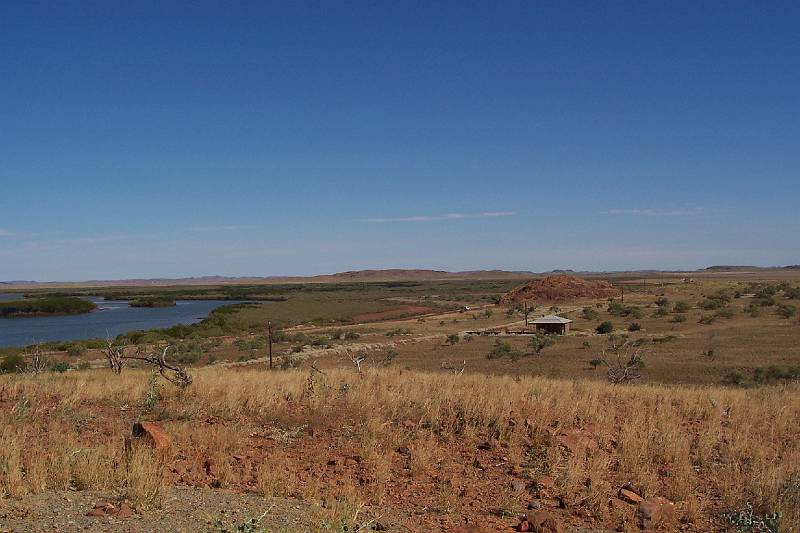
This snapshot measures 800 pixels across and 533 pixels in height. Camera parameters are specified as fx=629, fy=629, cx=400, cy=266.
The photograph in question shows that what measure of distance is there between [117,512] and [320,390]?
690 centimetres

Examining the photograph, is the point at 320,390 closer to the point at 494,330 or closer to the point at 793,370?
the point at 793,370

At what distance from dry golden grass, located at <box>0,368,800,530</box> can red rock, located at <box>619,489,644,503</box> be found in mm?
221

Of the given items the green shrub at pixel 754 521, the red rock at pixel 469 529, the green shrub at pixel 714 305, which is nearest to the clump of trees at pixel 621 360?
the green shrub at pixel 754 521

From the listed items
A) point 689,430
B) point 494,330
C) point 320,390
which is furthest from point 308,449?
point 494,330

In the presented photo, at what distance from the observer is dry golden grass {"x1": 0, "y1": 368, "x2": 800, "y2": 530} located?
6832 millimetres

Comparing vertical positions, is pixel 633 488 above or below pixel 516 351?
above

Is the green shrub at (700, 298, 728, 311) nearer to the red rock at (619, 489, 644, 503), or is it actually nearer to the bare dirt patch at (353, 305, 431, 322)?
the bare dirt patch at (353, 305, 431, 322)

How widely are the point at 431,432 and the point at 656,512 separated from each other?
363 cm

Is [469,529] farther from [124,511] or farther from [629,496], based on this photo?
[124,511]

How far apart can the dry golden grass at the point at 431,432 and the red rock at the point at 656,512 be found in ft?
0.80

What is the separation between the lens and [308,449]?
8.59 metres

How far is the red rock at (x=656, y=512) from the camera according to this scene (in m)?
6.46

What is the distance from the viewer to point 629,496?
7105 millimetres

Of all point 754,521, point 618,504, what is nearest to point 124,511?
point 618,504
